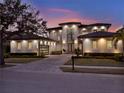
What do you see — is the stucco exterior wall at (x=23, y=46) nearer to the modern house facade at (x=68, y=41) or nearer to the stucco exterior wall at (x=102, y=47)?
the modern house facade at (x=68, y=41)

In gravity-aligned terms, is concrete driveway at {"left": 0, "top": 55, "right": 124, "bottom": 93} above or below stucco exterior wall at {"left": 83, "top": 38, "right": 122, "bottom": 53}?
below

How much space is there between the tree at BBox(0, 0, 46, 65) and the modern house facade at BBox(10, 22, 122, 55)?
238 cm

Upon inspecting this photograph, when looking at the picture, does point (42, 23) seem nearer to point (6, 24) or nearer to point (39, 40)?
point (6, 24)

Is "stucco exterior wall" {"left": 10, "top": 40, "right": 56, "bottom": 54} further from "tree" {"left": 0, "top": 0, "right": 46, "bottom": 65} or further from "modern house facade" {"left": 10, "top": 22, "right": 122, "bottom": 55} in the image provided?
"tree" {"left": 0, "top": 0, "right": 46, "bottom": 65}

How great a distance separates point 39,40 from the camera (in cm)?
5250

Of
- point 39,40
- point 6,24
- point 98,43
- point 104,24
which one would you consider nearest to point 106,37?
point 98,43

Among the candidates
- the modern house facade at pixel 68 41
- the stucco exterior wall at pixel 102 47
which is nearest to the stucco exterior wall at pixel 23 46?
the modern house facade at pixel 68 41

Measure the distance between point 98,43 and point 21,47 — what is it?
55.6ft

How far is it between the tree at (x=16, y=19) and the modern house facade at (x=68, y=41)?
238cm

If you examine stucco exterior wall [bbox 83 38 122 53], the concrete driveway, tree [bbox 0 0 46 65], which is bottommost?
the concrete driveway

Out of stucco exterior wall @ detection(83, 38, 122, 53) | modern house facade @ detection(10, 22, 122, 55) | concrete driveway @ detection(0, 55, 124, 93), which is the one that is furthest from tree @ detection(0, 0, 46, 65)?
stucco exterior wall @ detection(83, 38, 122, 53)

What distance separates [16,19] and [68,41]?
122ft

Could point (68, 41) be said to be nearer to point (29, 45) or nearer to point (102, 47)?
point (29, 45)

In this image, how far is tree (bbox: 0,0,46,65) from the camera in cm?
2956
